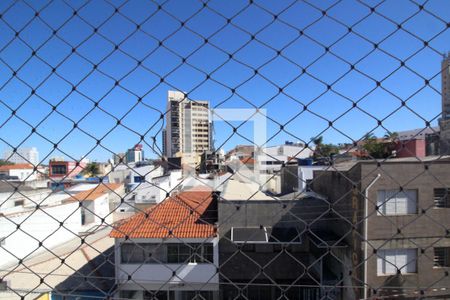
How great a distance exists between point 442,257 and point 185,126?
575cm

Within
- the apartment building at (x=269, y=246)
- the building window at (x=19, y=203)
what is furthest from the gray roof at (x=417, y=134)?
the building window at (x=19, y=203)

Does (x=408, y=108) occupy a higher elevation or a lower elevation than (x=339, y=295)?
higher

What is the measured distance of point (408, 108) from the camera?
938 mm

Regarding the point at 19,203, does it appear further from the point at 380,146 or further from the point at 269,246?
the point at 380,146

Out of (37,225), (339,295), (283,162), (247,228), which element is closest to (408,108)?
(283,162)

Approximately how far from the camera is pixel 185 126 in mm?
1218

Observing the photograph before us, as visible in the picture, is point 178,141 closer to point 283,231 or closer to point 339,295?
point 339,295

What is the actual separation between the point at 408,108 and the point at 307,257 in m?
6.18

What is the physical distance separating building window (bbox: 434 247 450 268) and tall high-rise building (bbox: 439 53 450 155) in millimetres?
5010

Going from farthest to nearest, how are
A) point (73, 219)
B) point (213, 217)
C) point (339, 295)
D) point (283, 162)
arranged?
point (73, 219)
point (213, 217)
point (339, 295)
point (283, 162)

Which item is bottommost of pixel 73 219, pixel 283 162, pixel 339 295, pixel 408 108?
pixel 339 295

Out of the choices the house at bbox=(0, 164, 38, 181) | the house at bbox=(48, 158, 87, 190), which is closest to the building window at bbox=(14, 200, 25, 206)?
the house at bbox=(0, 164, 38, 181)

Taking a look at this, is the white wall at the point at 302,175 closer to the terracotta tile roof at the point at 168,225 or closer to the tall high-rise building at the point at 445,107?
the tall high-rise building at the point at 445,107

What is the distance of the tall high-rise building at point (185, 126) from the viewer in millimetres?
1088
